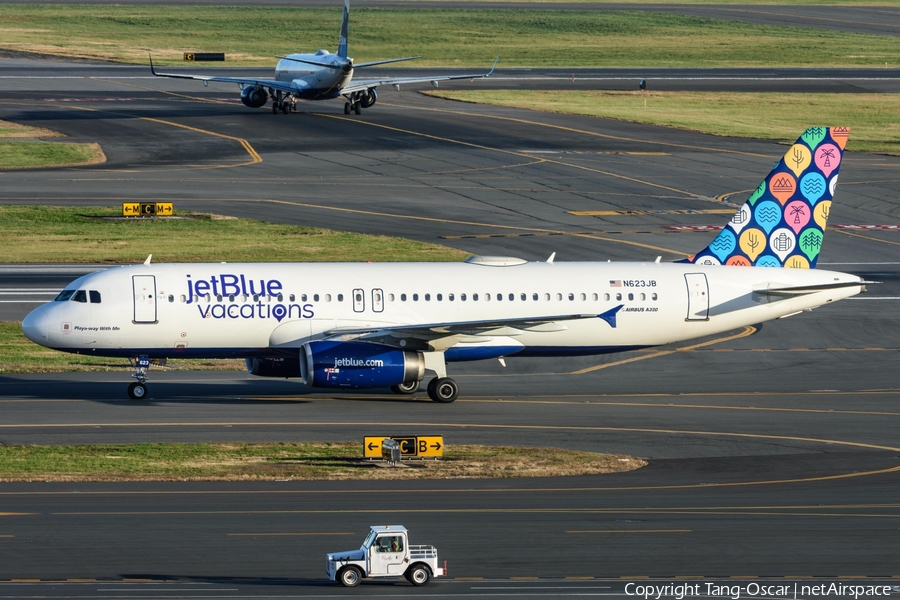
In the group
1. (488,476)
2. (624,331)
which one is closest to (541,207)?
(624,331)

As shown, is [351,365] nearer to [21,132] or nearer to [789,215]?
[789,215]

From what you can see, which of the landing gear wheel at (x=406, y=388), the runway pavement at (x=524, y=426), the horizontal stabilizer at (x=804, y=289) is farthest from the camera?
the horizontal stabilizer at (x=804, y=289)

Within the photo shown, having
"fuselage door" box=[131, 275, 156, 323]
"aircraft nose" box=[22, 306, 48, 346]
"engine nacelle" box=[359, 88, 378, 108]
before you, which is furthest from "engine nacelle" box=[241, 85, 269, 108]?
"aircraft nose" box=[22, 306, 48, 346]

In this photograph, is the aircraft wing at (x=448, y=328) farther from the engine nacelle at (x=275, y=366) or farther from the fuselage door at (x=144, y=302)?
the fuselage door at (x=144, y=302)

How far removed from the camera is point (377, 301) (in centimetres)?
4562

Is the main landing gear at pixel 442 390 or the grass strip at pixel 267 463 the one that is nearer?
the grass strip at pixel 267 463

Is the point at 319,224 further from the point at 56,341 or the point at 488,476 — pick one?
the point at 488,476

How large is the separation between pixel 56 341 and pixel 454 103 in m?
82.9

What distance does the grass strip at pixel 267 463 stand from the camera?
35.4 m

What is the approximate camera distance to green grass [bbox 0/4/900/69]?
16575 cm

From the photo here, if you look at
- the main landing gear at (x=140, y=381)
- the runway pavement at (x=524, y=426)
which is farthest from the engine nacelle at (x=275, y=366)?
the main landing gear at (x=140, y=381)

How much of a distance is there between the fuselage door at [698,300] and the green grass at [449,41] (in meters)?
112

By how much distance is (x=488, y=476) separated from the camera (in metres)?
36.0

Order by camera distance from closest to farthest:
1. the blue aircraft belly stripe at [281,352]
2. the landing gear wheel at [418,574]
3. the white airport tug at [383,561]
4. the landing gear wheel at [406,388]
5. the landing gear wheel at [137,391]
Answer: the white airport tug at [383,561], the landing gear wheel at [418,574], the blue aircraft belly stripe at [281,352], the landing gear wheel at [137,391], the landing gear wheel at [406,388]
